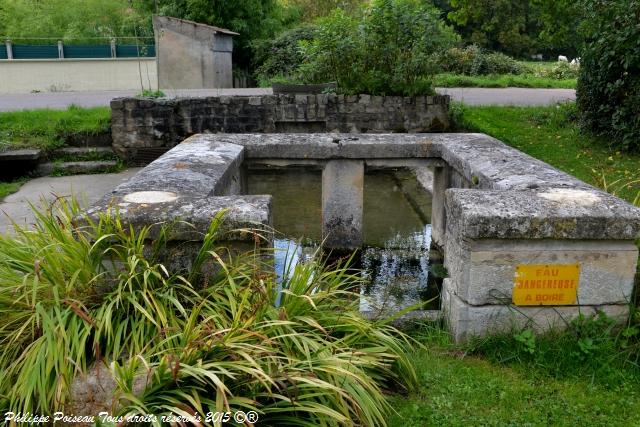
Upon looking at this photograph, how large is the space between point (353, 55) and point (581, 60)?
357 cm

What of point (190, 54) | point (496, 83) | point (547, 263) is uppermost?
point (190, 54)

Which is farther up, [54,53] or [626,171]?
[54,53]

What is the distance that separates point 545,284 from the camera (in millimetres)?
3189

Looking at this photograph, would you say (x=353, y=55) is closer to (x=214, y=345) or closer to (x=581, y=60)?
(x=581, y=60)

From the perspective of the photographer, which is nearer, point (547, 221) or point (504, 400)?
point (504, 400)

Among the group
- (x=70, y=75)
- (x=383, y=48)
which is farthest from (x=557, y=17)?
(x=70, y=75)

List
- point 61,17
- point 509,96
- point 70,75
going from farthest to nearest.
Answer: point 61,17 < point 70,75 < point 509,96

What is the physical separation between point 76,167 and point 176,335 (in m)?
7.94

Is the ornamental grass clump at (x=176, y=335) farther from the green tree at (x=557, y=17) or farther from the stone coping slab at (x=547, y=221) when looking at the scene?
the green tree at (x=557, y=17)

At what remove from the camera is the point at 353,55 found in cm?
991

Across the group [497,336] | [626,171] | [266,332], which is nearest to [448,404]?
[497,336]

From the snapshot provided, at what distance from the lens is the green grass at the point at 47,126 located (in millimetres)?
9570

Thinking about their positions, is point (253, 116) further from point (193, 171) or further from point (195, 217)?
point (195, 217)

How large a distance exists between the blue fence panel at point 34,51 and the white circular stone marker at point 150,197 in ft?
66.9
